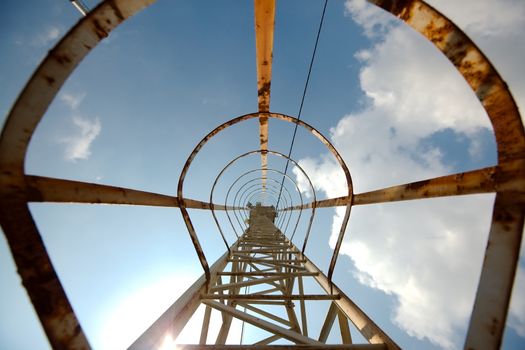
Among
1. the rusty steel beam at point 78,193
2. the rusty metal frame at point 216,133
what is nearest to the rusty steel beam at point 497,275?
the rusty metal frame at point 216,133

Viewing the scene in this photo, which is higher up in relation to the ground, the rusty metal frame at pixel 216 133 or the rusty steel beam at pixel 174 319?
the rusty metal frame at pixel 216 133

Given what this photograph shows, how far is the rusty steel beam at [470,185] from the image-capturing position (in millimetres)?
1072

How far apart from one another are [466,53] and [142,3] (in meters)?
1.67

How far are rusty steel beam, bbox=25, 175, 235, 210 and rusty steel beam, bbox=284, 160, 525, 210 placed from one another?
2.09 metres

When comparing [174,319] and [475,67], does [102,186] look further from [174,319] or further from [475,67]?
[475,67]

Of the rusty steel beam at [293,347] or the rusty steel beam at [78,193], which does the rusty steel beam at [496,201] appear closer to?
the rusty steel beam at [293,347]

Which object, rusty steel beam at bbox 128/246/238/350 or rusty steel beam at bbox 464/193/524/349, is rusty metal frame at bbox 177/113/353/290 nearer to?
rusty steel beam at bbox 128/246/238/350

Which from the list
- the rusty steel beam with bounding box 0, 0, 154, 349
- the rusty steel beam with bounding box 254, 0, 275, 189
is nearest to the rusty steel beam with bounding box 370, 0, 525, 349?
the rusty steel beam with bounding box 0, 0, 154, 349

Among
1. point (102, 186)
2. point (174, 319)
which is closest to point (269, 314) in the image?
point (174, 319)

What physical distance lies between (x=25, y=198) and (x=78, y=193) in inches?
10.6

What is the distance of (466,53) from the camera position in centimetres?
115

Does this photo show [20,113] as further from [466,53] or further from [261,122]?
[261,122]

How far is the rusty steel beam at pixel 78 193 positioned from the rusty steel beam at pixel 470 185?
2.09m

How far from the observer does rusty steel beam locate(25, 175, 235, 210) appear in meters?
1.09
